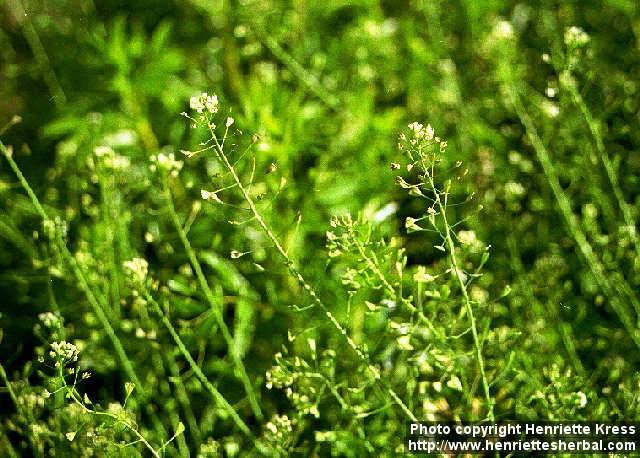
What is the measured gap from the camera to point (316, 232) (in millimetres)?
2041

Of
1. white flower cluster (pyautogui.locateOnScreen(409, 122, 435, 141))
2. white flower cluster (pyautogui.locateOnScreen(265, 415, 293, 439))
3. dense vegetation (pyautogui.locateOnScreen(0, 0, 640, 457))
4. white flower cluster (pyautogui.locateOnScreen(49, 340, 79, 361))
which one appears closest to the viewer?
white flower cluster (pyautogui.locateOnScreen(409, 122, 435, 141))

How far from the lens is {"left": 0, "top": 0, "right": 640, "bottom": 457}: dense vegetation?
155 cm

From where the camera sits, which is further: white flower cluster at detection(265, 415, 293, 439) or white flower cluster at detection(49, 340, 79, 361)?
white flower cluster at detection(265, 415, 293, 439)

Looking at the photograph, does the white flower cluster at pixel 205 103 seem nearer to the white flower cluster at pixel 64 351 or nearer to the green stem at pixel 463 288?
the green stem at pixel 463 288

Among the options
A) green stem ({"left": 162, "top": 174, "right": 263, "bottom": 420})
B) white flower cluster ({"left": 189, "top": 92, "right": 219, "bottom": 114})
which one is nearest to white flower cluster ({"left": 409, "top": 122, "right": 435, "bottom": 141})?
white flower cluster ({"left": 189, "top": 92, "right": 219, "bottom": 114})

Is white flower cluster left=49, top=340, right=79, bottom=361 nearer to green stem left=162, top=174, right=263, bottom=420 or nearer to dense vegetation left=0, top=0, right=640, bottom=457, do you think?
dense vegetation left=0, top=0, right=640, bottom=457

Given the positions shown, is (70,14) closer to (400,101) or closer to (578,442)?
(400,101)

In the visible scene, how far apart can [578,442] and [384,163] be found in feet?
3.17

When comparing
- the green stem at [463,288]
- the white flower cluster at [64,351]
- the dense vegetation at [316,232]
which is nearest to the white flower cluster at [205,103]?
the dense vegetation at [316,232]

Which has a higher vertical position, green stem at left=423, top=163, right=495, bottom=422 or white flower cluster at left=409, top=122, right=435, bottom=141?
white flower cluster at left=409, top=122, right=435, bottom=141

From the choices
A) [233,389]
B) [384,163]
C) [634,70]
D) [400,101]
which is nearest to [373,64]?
[400,101]

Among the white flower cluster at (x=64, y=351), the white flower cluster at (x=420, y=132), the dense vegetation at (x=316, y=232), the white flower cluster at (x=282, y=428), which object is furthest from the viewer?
the dense vegetation at (x=316, y=232)

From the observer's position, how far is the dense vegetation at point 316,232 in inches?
61.1

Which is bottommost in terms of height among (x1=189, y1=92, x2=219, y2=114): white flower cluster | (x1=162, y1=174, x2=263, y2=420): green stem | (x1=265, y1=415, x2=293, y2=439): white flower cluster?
(x1=265, y1=415, x2=293, y2=439): white flower cluster
